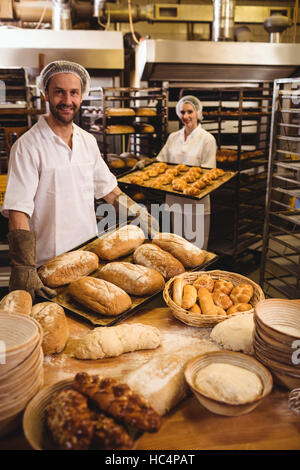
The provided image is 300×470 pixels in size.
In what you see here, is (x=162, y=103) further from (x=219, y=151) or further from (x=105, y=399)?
(x=105, y=399)

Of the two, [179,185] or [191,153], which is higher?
[191,153]

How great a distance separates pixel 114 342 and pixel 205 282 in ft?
1.89

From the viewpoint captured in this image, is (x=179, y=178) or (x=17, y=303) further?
(x=179, y=178)

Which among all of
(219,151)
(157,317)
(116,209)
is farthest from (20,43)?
(157,317)

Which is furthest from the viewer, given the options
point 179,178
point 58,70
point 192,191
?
point 179,178

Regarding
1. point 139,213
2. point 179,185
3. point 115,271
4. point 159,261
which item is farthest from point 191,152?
point 115,271

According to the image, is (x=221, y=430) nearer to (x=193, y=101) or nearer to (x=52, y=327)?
(x=52, y=327)

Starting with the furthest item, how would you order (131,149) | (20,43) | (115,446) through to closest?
(131,149), (20,43), (115,446)

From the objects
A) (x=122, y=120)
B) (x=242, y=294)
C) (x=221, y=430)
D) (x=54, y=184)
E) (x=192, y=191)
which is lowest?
(x=221, y=430)

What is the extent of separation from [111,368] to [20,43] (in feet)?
14.8

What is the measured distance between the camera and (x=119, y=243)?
208cm

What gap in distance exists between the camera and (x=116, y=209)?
2719 millimetres

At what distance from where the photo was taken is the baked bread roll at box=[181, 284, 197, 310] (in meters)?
1.59

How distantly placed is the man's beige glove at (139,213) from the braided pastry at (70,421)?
4.52 feet
